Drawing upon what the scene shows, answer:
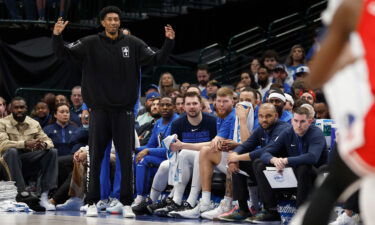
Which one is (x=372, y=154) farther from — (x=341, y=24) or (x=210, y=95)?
(x=210, y=95)

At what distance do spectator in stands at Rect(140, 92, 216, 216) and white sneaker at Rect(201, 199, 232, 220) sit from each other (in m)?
0.40

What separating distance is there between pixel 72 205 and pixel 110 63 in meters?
2.80

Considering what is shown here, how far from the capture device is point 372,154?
2525 millimetres

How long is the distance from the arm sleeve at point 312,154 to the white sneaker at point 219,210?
1.26 metres

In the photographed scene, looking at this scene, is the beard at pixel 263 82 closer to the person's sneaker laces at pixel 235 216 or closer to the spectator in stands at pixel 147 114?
the spectator in stands at pixel 147 114

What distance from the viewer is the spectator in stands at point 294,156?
→ 25.9ft

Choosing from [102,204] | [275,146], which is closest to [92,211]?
[102,204]

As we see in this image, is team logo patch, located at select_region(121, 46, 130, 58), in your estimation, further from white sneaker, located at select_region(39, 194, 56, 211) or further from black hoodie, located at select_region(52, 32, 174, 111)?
white sneaker, located at select_region(39, 194, 56, 211)

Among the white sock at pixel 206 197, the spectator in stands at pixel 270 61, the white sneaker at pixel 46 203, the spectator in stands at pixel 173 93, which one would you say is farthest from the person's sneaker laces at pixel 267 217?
the spectator in stands at pixel 270 61

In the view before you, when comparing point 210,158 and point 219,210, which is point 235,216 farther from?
point 210,158

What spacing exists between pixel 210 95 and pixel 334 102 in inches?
380

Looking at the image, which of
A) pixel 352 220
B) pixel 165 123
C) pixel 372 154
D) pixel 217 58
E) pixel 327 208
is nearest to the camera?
pixel 372 154

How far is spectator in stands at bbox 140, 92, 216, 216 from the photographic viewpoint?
9448mm

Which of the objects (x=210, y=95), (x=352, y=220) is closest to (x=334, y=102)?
(x=352, y=220)
